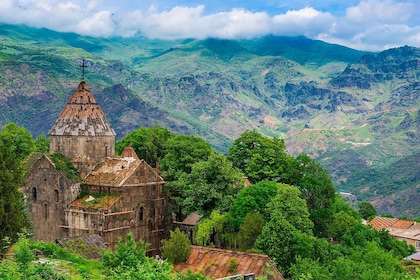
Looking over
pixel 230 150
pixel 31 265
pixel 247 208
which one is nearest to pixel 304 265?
pixel 247 208

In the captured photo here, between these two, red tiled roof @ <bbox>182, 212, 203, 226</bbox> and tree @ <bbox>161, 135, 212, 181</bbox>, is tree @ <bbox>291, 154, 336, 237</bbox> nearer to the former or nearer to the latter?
tree @ <bbox>161, 135, 212, 181</bbox>

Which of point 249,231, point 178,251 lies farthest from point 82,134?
point 178,251

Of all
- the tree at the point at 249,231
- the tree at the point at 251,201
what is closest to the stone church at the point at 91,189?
the tree at the point at 251,201

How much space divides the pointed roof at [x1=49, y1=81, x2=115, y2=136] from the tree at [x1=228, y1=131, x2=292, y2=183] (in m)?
16.1

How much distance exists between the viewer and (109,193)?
168 feet

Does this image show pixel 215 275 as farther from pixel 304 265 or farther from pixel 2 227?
pixel 2 227

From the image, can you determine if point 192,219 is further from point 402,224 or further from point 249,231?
point 402,224

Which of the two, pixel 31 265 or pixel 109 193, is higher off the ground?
pixel 31 265

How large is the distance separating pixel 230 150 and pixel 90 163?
62.8ft

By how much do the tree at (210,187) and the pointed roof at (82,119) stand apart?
8.41m

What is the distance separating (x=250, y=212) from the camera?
167 ft

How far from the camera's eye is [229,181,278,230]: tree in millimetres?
51625

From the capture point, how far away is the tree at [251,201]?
5162 centimetres

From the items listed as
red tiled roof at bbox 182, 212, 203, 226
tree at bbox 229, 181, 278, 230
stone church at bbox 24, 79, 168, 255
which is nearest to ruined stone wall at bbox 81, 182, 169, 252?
stone church at bbox 24, 79, 168, 255
